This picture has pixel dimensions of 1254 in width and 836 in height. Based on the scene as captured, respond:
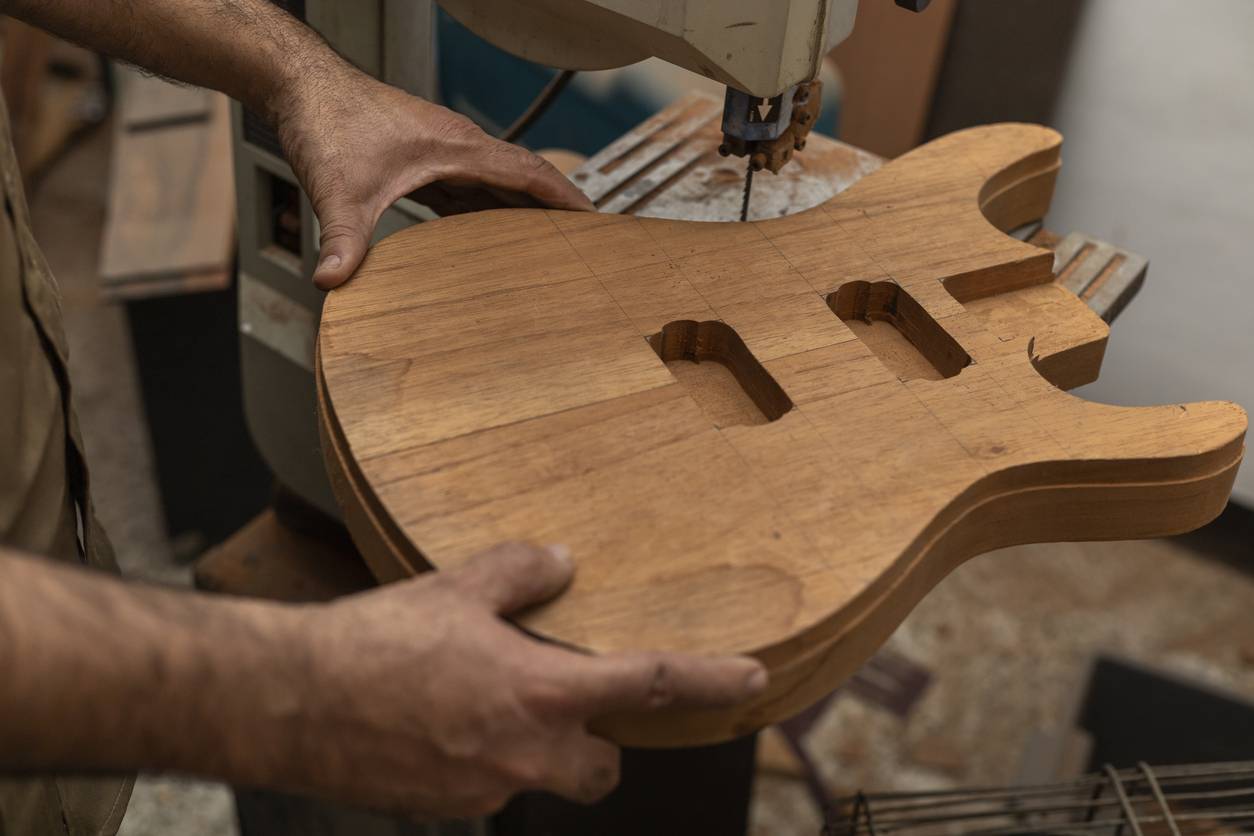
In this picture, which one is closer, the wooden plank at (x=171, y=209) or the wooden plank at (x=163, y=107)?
the wooden plank at (x=171, y=209)

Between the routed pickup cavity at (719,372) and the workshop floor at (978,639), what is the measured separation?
4.33 feet

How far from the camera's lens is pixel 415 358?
0.77 meters

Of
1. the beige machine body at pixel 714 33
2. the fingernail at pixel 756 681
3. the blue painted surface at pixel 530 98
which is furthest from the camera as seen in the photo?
the blue painted surface at pixel 530 98

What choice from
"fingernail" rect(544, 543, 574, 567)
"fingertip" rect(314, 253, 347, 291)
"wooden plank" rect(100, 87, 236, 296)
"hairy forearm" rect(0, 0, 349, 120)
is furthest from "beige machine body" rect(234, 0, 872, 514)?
"wooden plank" rect(100, 87, 236, 296)

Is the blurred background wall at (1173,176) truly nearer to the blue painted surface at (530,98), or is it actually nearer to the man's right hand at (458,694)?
the blue painted surface at (530,98)

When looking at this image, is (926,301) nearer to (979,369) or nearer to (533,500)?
(979,369)

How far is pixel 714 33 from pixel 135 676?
537 mm

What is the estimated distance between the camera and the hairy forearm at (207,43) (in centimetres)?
90

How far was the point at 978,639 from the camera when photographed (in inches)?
88.8

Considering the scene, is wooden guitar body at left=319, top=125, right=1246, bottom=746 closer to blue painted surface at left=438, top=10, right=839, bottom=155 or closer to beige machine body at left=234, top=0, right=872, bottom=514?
beige machine body at left=234, top=0, right=872, bottom=514

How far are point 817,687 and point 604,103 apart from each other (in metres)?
1.71

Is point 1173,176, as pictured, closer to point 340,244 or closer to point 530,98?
point 530,98

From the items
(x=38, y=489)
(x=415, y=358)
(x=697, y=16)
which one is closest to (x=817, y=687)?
(x=415, y=358)

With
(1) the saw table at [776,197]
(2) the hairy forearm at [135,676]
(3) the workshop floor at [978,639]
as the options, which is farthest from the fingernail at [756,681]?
(3) the workshop floor at [978,639]
